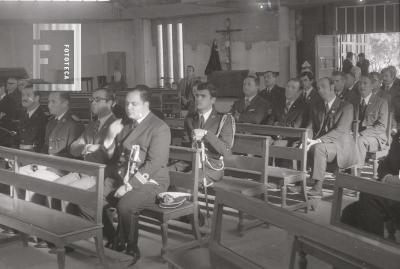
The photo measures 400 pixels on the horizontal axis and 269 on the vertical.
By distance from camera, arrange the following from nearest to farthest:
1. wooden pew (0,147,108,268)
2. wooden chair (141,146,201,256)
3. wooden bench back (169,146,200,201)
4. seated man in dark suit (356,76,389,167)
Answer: wooden pew (0,147,108,268), wooden chair (141,146,201,256), wooden bench back (169,146,200,201), seated man in dark suit (356,76,389,167)

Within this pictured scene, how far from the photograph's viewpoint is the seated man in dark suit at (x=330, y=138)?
6.63 metres

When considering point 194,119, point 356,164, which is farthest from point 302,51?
point 194,119

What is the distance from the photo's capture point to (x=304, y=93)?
329 inches

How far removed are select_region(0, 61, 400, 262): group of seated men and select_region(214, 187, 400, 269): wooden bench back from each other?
115cm

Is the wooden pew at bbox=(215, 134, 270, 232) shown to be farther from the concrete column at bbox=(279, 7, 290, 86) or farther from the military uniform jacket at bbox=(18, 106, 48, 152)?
the concrete column at bbox=(279, 7, 290, 86)

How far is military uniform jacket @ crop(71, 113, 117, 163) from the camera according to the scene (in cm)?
523

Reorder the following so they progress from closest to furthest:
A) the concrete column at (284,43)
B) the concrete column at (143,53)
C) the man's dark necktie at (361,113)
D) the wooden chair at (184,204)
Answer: the wooden chair at (184,204)
the man's dark necktie at (361,113)
the concrete column at (284,43)
the concrete column at (143,53)

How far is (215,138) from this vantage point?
5363 mm

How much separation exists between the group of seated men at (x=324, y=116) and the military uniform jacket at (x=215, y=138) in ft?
4.73

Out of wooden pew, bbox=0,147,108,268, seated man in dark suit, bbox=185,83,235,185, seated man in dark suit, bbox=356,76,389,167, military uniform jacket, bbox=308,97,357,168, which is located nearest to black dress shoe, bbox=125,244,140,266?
wooden pew, bbox=0,147,108,268

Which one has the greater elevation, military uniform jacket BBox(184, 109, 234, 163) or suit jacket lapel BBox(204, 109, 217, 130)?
suit jacket lapel BBox(204, 109, 217, 130)

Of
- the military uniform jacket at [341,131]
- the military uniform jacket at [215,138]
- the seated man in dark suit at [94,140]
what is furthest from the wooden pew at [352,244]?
the military uniform jacket at [341,131]

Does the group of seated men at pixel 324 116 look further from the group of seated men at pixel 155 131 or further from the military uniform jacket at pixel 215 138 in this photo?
the military uniform jacket at pixel 215 138

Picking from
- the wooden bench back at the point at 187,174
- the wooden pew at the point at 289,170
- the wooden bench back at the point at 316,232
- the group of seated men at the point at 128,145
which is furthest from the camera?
the wooden pew at the point at 289,170
